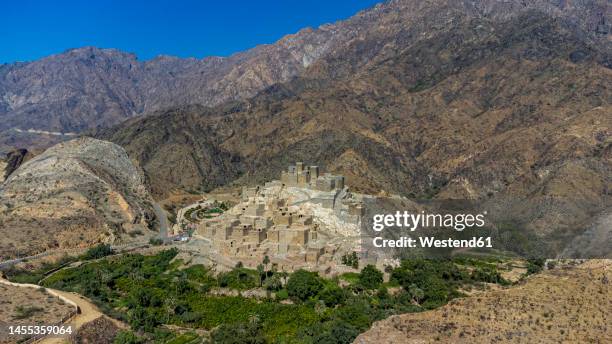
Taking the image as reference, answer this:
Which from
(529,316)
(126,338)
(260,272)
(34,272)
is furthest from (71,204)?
(529,316)

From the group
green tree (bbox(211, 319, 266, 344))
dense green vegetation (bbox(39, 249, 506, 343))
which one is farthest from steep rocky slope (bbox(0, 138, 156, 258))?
green tree (bbox(211, 319, 266, 344))

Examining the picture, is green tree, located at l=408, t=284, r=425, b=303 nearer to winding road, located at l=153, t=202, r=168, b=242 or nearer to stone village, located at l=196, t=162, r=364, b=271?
stone village, located at l=196, t=162, r=364, b=271

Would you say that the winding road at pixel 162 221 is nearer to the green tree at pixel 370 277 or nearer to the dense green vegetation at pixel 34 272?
the dense green vegetation at pixel 34 272

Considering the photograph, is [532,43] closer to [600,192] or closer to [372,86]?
[372,86]

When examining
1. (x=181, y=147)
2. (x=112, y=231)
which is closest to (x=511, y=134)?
(x=181, y=147)

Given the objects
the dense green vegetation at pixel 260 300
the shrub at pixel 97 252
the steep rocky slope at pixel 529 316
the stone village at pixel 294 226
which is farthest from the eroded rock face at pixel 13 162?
the steep rocky slope at pixel 529 316

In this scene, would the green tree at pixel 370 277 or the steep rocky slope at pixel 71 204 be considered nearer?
the green tree at pixel 370 277
